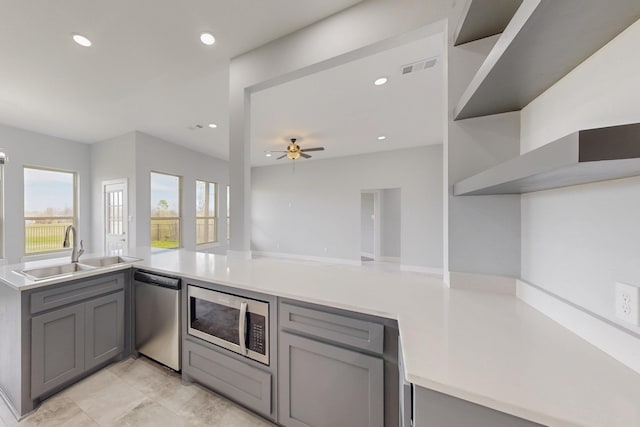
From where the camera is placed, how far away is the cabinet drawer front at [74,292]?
157 centimetres

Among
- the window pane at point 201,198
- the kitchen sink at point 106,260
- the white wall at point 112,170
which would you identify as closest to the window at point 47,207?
the white wall at point 112,170

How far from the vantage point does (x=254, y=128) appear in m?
4.28

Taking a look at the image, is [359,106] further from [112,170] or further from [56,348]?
[112,170]

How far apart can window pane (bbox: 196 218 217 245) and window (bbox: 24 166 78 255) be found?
2.38 m

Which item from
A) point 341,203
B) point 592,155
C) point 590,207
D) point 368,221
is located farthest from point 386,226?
point 592,155

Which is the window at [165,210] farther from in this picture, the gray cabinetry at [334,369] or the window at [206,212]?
the gray cabinetry at [334,369]

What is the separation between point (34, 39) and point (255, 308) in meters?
3.13

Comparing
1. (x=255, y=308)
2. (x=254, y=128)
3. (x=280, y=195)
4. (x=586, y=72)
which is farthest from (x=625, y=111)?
(x=280, y=195)

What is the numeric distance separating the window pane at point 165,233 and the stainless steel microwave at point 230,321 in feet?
14.1

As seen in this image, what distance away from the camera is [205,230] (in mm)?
6473

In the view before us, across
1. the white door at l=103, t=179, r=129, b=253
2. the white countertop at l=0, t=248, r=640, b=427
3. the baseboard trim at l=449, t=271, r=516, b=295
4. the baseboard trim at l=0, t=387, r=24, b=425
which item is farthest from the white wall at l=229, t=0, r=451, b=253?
the white door at l=103, t=179, r=129, b=253

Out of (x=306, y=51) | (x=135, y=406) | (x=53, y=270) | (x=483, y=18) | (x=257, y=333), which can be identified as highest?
(x=306, y=51)

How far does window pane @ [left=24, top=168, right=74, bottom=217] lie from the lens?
4.31 meters

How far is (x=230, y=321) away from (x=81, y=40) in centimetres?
283
